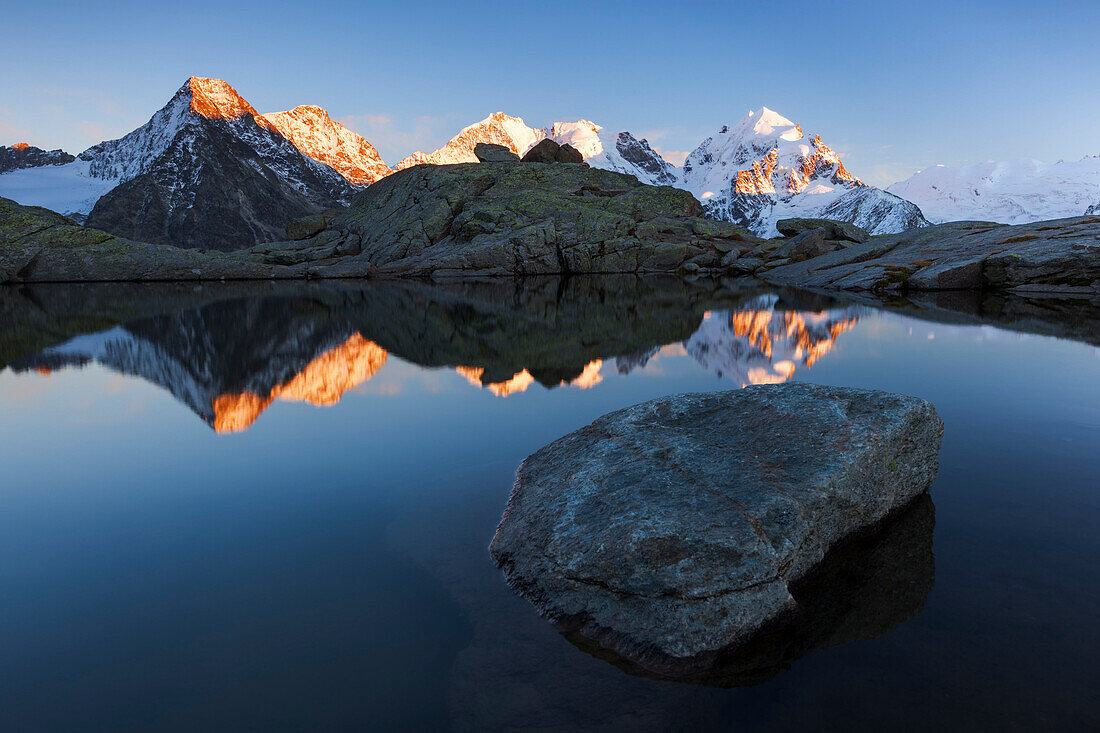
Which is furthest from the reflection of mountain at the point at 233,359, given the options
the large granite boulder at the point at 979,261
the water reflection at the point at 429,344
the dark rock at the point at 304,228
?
the dark rock at the point at 304,228

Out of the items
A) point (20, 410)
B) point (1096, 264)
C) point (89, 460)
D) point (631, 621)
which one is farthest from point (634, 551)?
point (1096, 264)

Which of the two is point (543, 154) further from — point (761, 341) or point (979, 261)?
point (761, 341)

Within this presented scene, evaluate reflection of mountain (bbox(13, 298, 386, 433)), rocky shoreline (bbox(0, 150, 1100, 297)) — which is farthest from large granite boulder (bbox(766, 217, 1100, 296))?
reflection of mountain (bbox(13, 298, 386, 433))

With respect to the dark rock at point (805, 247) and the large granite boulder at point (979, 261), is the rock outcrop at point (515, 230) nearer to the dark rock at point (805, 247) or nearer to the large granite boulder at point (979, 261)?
the dark rock at point (805, 247)

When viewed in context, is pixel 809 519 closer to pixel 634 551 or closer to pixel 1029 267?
pixel 634 551

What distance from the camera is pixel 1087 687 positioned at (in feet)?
14.4

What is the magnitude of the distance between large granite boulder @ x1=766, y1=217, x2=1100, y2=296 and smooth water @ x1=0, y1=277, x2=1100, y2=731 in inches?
920

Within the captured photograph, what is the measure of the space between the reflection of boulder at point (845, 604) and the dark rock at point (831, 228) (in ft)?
216

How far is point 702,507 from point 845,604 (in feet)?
5.26

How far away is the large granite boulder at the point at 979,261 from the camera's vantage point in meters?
33.3

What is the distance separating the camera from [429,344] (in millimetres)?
21250

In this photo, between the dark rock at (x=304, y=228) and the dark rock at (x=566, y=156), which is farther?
the dark rock at (x=566, y=156)

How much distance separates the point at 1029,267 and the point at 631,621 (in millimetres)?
41885

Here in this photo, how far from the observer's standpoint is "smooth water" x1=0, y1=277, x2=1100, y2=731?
14.6 feet
